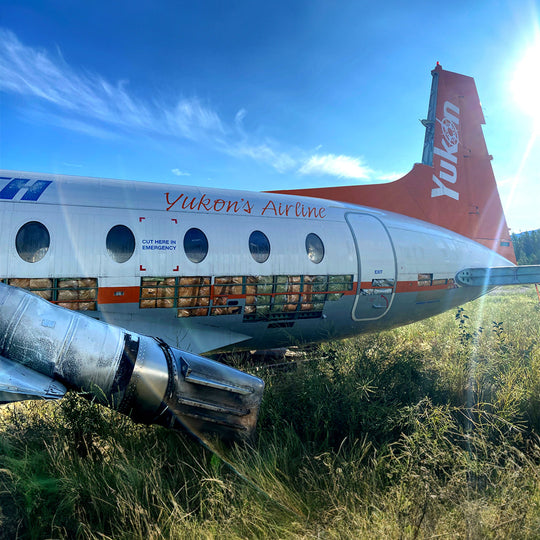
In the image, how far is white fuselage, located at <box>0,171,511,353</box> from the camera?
5602 mm

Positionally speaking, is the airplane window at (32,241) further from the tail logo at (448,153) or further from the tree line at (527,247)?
the tree line at (527,247)

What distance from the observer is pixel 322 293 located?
7711mm

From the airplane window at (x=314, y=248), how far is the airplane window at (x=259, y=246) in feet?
3.09

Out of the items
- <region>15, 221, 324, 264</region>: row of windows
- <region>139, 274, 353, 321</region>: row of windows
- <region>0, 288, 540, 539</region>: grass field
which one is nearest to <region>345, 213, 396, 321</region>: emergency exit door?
<region>139, 274, 353, 321</region>: row of windows

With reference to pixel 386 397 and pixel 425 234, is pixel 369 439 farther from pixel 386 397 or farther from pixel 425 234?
pixel 425 234

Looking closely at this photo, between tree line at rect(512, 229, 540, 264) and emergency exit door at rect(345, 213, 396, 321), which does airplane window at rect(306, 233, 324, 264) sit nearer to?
emergency exit door at rect(345, 213, 396, 321)

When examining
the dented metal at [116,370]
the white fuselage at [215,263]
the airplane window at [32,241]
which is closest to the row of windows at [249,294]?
the white fuselage at [215,263]

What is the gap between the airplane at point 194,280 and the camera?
11.6 ft

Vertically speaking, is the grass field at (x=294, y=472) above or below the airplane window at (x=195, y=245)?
below

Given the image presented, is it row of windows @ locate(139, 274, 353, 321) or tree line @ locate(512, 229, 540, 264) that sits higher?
tree line @ locate(512, 229, 540, 264)

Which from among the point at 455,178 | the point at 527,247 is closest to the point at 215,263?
the point at 455,178

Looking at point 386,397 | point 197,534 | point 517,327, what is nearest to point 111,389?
point 197,534

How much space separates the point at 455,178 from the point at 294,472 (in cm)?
1174

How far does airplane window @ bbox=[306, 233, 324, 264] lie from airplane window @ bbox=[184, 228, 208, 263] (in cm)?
216
